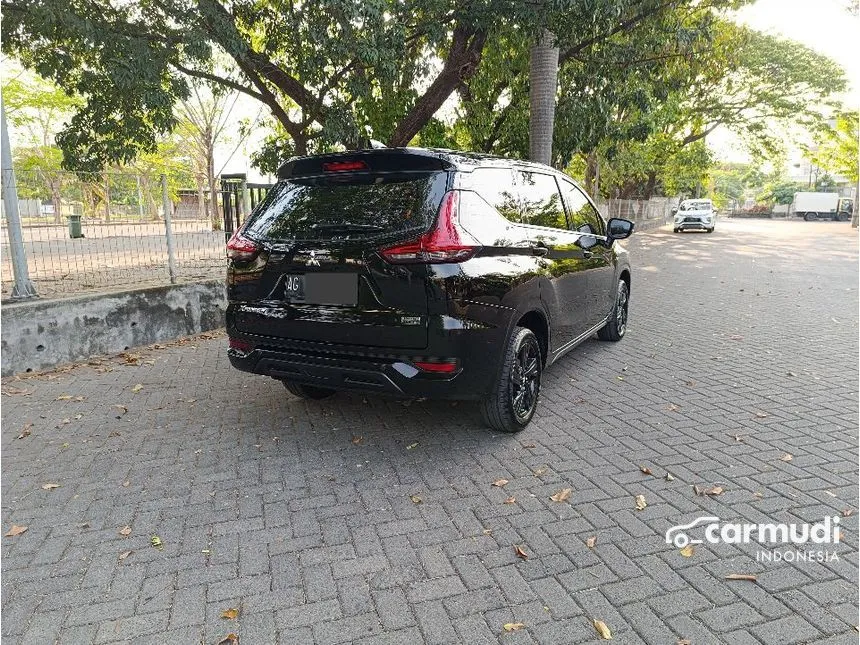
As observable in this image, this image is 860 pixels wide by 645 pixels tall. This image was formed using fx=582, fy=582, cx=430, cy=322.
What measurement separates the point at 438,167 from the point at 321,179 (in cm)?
79

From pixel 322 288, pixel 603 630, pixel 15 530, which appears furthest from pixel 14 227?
pixel 603 630

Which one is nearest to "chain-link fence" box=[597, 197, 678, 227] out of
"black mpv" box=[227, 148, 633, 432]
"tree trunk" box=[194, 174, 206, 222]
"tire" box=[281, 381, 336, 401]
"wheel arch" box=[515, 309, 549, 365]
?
"tree trunk" box=[194, 174, 206, 222]

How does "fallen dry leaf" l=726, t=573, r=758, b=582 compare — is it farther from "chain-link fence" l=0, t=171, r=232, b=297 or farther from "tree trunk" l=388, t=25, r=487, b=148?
"tree trunk" l=388, t=25, r=487, b=148

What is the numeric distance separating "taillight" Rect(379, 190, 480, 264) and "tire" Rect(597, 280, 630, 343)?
3.72m

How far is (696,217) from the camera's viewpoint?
30.0m

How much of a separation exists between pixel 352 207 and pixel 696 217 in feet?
99.7

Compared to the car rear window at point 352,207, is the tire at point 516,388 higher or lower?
lower

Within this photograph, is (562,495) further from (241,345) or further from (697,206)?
(697,206)

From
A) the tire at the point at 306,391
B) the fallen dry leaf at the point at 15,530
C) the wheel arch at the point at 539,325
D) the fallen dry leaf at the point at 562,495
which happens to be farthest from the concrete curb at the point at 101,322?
the fallen dry leaf at the point at 562,495

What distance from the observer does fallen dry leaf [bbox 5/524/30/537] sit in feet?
9.62

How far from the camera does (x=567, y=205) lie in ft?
16.4

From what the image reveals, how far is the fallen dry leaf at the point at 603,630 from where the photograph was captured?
2.20m

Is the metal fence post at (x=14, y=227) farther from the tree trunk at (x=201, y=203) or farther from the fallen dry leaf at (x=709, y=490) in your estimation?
the fallen dry leaf at (x=709, y=490)

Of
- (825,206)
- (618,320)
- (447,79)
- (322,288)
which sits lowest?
(618,320)
